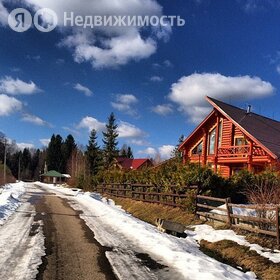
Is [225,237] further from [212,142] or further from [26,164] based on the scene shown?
[26,164]

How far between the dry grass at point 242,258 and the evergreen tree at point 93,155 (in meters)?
54.8

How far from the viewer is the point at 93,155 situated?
2810 inches

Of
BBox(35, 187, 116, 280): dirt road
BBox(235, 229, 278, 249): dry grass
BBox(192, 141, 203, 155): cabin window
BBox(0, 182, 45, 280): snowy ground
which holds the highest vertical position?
BBox(192, 141, 203, 155): cabin window

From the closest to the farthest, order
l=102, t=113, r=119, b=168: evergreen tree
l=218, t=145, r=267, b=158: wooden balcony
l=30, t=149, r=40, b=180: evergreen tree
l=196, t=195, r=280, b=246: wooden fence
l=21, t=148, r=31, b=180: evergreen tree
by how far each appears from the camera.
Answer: l=196, t=195, r=280, b=246: wooden fence < l=218, t=145, r=267, b=158: wooden balcony < l=102, t=113, r=119, b=168: evergreen tree < l=21, t=148, r=31, b=180: evergreen tree < l=30, t=149, r=40, b=180: evergreen tree

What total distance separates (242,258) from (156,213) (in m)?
9.29

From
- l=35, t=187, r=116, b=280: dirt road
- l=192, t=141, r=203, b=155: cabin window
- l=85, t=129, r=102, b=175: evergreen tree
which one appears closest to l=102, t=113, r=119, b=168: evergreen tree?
l=85, t=129, r=102, b=175: evergreen tree

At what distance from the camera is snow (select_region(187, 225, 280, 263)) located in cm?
958

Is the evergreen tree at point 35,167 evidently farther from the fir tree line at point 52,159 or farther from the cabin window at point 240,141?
the cabin window at point 240,141

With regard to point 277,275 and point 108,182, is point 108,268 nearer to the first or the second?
point 277,275

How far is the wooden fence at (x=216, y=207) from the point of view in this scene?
445 inches

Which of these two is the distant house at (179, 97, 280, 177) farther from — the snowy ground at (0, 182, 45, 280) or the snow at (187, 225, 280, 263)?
the snowy ground at (0, 182, 45, 280)

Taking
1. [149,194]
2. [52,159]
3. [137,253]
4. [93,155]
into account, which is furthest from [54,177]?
[137,253]

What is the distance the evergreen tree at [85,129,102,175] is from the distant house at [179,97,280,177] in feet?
111

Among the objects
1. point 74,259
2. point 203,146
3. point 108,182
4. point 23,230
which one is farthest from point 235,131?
point 74,259
